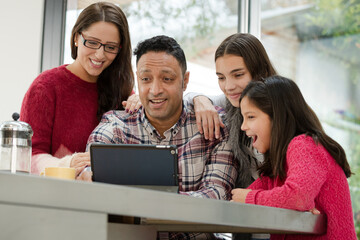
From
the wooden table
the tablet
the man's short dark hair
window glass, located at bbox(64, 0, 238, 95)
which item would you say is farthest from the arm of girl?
window glass, located at bbox(64, 0, 238, 95)

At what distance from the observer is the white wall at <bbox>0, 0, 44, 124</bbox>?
2.91 m

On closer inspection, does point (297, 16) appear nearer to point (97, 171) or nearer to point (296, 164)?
point (296, 164)

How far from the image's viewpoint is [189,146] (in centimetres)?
191

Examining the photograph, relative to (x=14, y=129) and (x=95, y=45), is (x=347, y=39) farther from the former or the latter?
(x=14, y=129)

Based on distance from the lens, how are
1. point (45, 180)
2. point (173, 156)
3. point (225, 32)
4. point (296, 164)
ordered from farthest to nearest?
point (225, 32) < point (296, 164) < point (173, 156) < point (45, 180)

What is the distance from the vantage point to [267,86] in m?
1.69

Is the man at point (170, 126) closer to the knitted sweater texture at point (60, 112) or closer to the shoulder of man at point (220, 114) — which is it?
the shoulder of man at point (220, 114)

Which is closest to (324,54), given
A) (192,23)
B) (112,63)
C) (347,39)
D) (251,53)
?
(347,39)

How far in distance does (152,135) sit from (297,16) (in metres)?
1.95

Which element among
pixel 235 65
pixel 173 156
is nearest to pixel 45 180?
pixel 173 156

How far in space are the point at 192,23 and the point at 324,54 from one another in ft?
3.09

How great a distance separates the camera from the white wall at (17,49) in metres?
2.91

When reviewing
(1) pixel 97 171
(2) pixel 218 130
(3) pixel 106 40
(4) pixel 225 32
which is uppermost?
(4) pixel 225 32

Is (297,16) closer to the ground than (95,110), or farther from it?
farther from it
